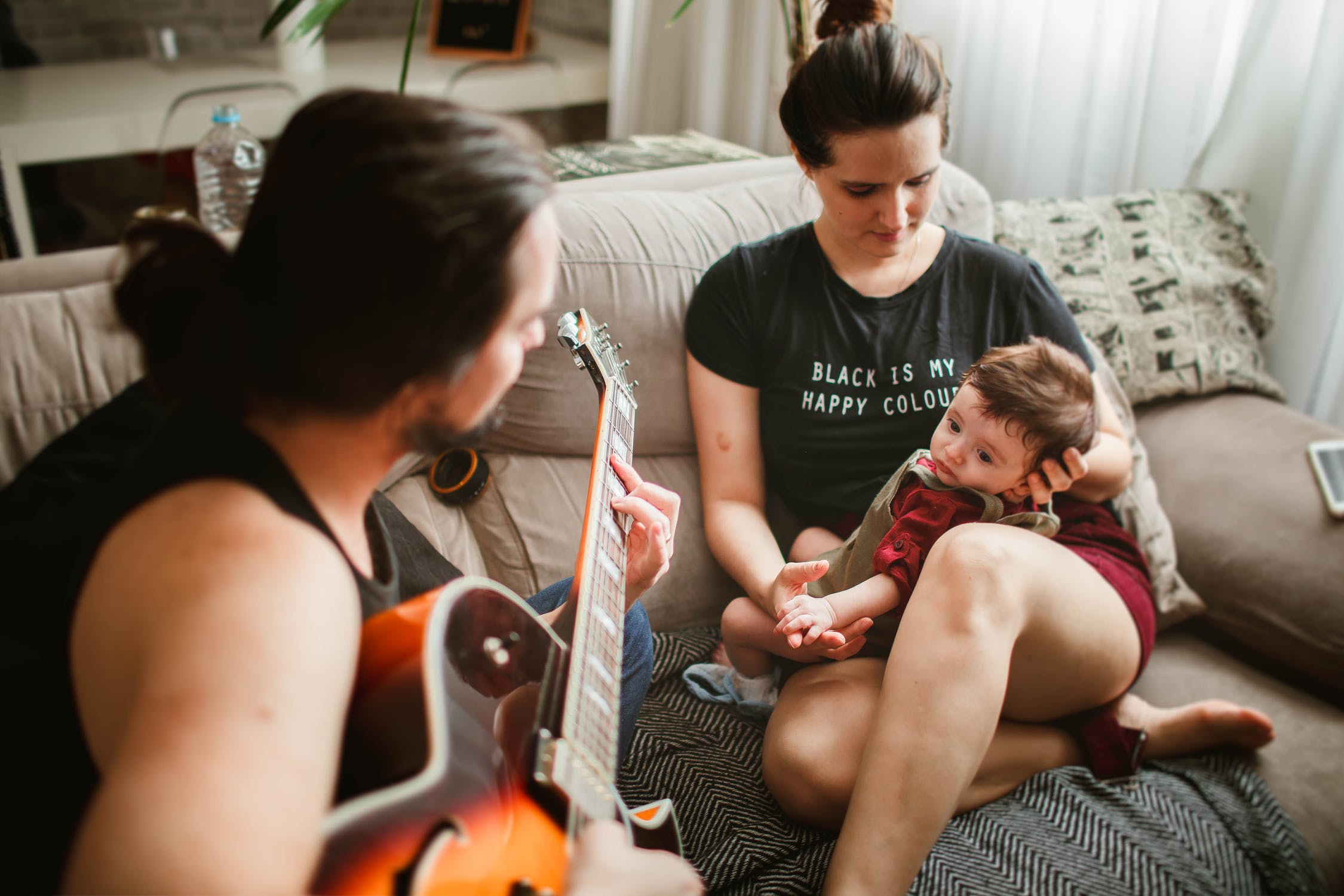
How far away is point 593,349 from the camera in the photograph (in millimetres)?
1042

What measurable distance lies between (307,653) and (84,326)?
0.90m

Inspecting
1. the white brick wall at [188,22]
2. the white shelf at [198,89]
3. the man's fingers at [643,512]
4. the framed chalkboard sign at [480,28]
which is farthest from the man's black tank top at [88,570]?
the white brick wall at [188,22]

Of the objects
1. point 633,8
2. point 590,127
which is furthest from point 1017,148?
point 590,127

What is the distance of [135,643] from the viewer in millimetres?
530

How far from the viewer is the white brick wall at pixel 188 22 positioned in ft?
10.3

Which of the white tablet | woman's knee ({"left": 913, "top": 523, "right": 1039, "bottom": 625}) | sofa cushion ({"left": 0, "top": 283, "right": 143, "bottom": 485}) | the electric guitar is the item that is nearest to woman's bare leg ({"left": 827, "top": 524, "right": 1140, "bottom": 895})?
woman's knee ({"left": 913, "top": 523, "right": 1039, "bottom": 625})

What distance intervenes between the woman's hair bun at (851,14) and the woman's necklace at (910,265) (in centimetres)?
28

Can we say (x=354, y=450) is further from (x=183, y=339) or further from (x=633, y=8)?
(x=633, y=8)

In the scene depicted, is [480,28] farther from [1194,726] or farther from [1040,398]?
[1194,726]

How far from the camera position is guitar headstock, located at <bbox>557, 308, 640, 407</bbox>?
100 cm

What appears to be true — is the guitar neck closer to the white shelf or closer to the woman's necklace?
the woman's necklace

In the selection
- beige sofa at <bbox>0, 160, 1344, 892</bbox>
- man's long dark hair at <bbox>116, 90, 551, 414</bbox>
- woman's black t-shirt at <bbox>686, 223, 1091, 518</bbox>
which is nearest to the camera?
man's long dark hair at <bbox>116, 90, 551, 414</bbox>

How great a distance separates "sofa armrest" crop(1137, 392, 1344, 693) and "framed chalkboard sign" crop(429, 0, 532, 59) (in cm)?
239

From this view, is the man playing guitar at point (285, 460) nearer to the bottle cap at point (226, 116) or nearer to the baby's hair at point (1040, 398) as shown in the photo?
the baby's hair at point (1040, 398)
